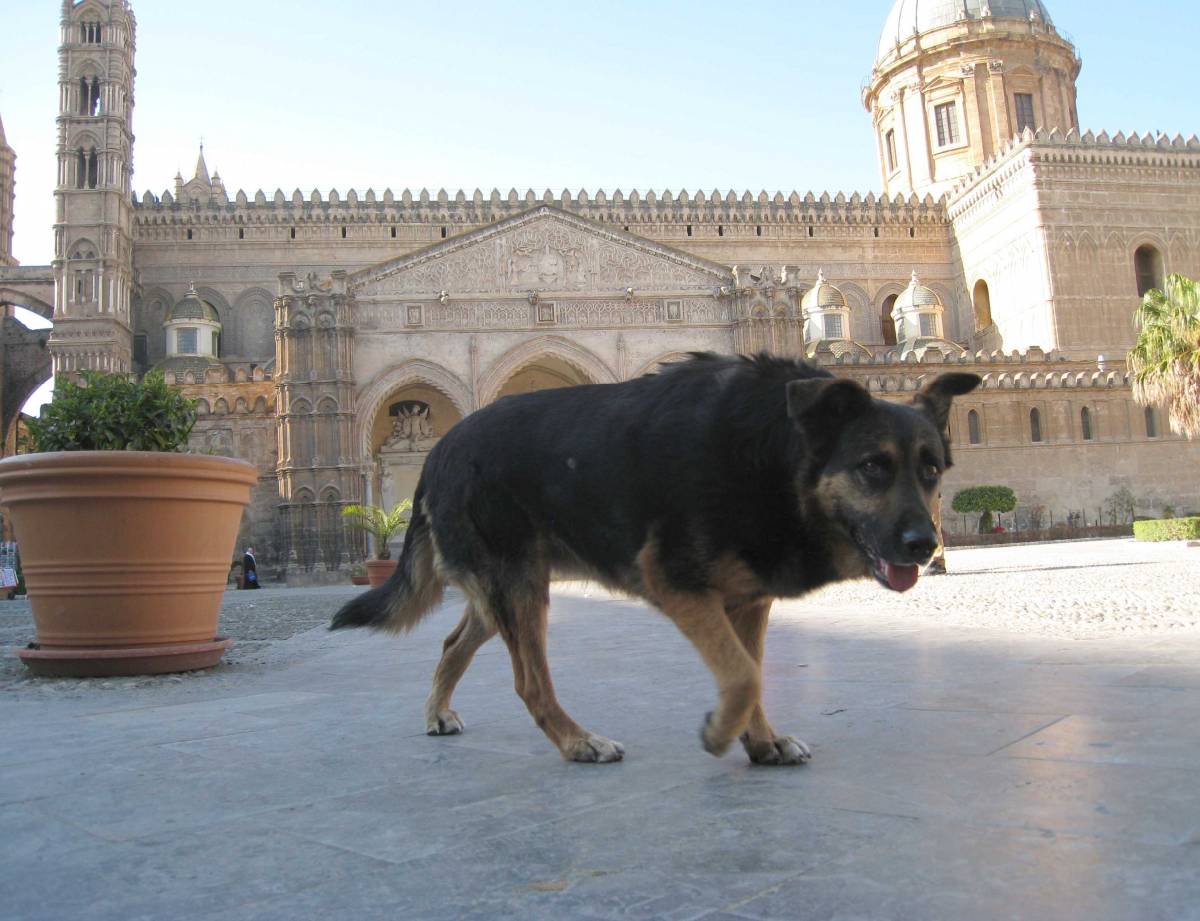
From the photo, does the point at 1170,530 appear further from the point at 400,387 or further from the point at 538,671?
the point at 538,671

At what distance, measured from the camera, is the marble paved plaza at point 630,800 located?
5.62ft

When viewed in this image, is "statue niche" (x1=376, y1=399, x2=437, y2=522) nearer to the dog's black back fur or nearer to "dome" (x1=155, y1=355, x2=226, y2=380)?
"dome" (x1=155, y1=355, x2=226, y2=380)

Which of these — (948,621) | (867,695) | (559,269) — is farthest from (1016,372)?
(867,695)

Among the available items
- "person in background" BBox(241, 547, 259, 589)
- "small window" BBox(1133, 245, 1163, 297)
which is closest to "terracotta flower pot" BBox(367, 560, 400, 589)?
"person in background" BBox(241, 547, 259, 589)

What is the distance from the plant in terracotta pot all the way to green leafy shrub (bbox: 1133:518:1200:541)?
21.2 m

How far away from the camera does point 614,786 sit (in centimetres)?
253

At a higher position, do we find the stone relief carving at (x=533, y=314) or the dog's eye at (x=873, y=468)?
the stone relief carving at (x=533, y=314)

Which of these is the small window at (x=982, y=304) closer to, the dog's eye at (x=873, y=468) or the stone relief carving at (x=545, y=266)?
the stone relief carving at (x=545, y=266)

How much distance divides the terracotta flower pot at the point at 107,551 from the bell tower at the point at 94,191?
1341 inches

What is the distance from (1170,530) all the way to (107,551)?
23004 mm

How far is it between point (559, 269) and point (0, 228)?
30.7 metres

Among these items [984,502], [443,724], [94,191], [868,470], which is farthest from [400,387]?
[868,470]

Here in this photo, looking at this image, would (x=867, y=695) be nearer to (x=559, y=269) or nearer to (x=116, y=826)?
(x=116, y=826)

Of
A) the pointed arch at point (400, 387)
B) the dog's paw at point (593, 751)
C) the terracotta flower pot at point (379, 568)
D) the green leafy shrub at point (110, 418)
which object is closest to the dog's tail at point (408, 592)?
the dog's paw at point (593, 751)
